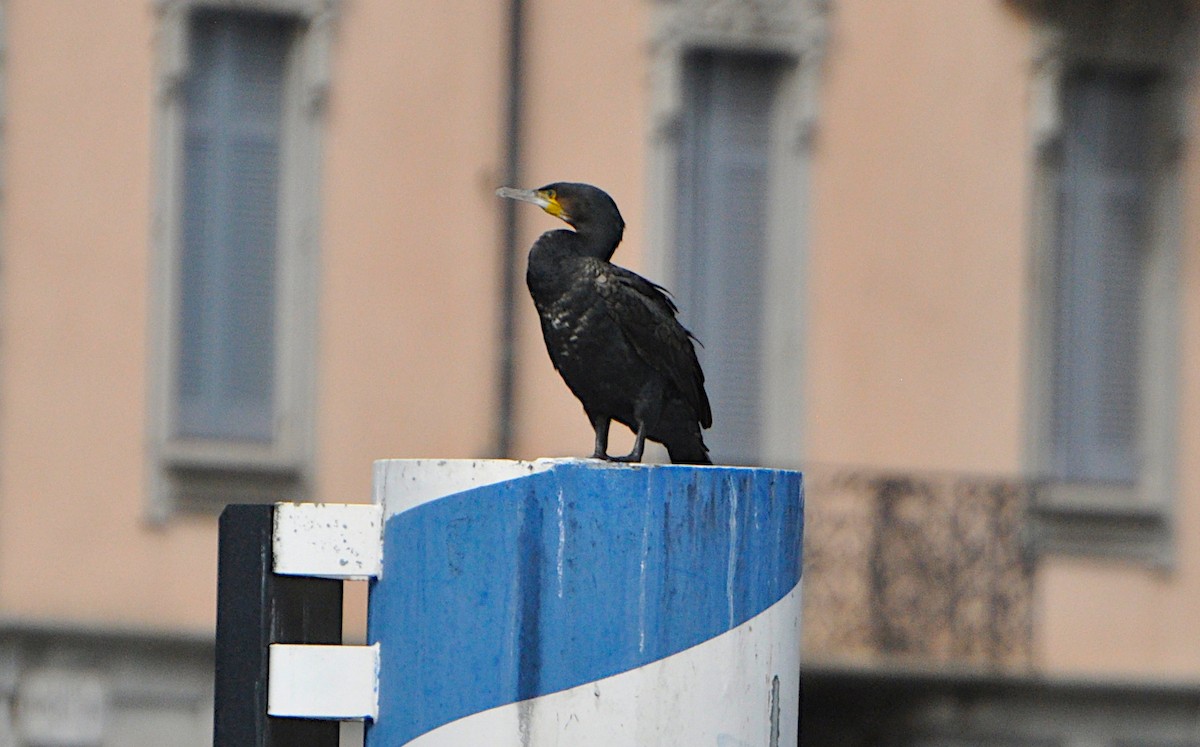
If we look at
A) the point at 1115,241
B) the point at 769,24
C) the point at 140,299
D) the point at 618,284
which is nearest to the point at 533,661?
the point at 618,284

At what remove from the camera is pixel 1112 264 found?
1346cm

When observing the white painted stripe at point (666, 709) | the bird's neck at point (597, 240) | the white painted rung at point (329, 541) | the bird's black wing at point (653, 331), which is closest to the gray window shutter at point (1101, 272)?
the bird's black wing at point (653, 331)

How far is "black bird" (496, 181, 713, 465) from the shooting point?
10.5 ft

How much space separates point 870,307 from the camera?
12766 mm

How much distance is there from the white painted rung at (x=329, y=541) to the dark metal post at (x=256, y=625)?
0.02 meters

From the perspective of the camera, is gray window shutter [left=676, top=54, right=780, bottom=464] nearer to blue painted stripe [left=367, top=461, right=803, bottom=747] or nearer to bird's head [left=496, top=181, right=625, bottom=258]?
bird's head [left=496, top=181, right=625, bottom=258]

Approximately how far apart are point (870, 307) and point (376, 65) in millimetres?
3044

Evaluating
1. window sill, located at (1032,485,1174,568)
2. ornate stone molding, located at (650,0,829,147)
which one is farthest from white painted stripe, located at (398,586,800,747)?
window sill, located at (1032,485,1174,568)

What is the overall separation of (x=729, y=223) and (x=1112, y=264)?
241 centimetres

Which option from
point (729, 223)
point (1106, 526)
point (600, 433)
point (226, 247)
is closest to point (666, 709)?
point (600, 433)

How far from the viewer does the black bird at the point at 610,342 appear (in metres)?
3.20

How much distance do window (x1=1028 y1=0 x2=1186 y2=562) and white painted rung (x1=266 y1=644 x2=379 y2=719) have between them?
36.4 feet

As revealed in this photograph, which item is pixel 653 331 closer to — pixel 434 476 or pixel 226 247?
pixel 434 476

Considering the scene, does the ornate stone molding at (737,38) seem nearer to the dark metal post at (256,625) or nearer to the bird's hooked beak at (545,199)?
the bird's hooked beak at (545,199)
